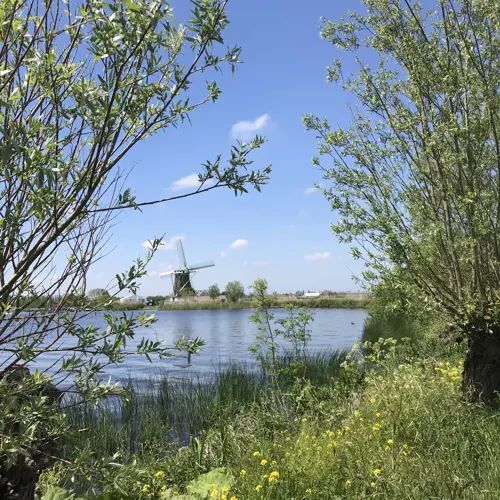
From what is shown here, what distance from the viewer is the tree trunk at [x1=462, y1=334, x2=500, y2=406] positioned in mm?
4980

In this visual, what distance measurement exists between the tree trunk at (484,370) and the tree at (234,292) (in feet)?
236

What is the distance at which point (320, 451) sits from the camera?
4.04 m

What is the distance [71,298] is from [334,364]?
8787 mm

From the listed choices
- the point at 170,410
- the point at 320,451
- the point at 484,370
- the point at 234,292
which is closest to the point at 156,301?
the point at 320,451

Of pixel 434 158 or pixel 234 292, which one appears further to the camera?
pixel 234 292

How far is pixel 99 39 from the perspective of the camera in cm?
162

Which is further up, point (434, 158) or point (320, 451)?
point (434, 158)

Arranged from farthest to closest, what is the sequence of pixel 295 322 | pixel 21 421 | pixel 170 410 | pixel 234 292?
pixel 234 292 < pixel 295 322 < pixel 170 410 < pixel 21 421

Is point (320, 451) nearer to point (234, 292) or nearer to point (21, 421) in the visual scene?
point (21, 421)

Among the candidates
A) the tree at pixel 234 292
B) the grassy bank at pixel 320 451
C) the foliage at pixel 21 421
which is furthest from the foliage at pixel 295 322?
the tree at pixel 234 292

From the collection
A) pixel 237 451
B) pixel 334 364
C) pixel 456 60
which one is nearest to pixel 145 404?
pixel 237 451

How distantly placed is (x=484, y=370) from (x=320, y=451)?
2.12 m

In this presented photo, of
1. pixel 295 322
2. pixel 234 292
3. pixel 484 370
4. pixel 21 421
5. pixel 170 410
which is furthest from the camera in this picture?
pixel 234 292

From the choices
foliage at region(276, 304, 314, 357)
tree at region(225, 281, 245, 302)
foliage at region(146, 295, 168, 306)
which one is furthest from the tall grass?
tree at region(225, 281, 245, 302)
